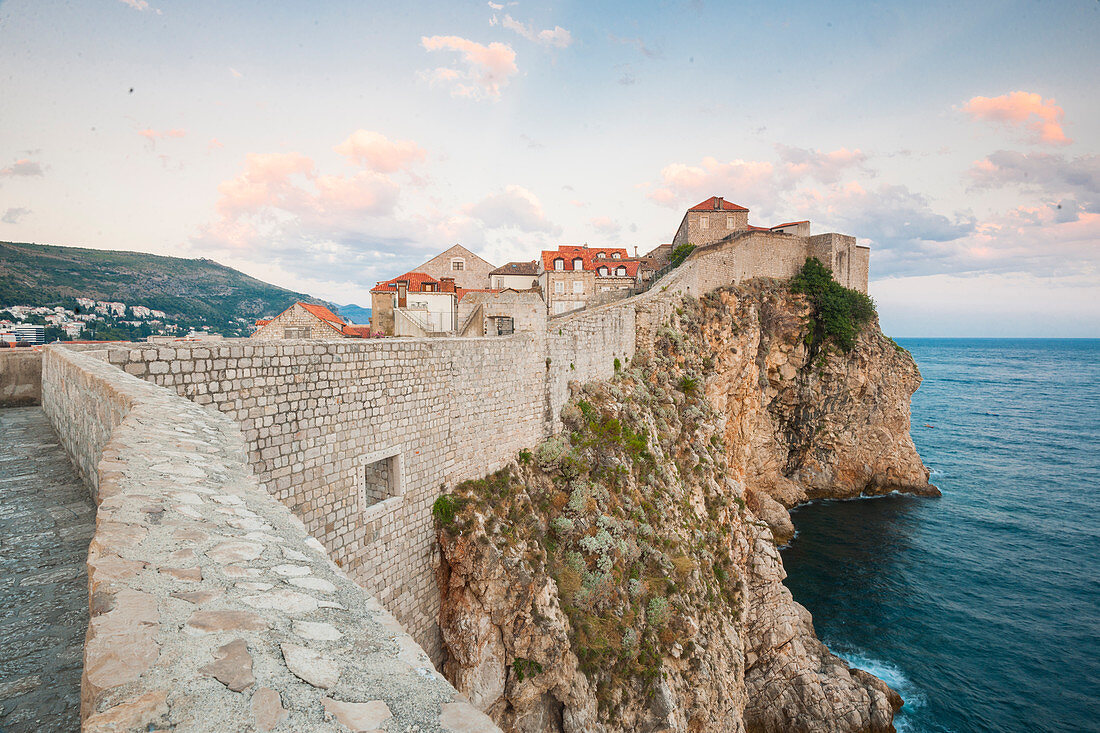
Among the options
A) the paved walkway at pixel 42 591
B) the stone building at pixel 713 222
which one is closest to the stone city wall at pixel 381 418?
the paved walkway at pixel 42 591


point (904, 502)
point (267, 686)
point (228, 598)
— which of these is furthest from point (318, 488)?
point (904, 502)

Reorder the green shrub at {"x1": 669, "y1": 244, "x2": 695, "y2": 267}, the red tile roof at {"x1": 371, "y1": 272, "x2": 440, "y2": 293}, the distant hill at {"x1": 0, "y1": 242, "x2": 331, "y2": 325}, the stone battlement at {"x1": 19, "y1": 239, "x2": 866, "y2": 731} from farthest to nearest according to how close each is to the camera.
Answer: the distant hill at {"x1": 0, "y1": 242, "x2": 331, "y2": 325}, the green shrub at {"x1": 669, "y1": 244, "x2": 695, "y2": 267}, the red tile roof at {"x1": 371, "y1": 272, "x2": 440, "y2": 293}, the stone battlement at {"x1": 19, "y1": 239, "x2": 866, "y2": 731}

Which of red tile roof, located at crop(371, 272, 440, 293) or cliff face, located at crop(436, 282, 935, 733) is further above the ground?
red tile roof, located at crop(371, 272, 440, 293)

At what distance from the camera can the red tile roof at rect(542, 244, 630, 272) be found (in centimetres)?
3338

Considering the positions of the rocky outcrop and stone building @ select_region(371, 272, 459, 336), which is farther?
the rocky outcrop

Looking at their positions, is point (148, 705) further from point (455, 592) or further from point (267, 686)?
point (455, 592)

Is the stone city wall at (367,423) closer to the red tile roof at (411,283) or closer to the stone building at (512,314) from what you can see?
the stone building at (512,314)

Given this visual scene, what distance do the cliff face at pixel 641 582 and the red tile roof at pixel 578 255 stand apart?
1064 cm

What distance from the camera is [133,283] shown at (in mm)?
66562

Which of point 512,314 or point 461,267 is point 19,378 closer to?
point 512,314

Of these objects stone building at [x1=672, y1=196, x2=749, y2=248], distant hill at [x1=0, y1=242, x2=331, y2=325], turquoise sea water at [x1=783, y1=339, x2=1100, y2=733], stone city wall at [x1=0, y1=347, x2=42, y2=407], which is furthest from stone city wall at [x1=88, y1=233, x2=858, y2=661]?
distant hill at [x1=0, y1=242, x2=331, y2=325]

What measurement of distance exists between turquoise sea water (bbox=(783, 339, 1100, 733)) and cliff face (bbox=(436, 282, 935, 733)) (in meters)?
3.12

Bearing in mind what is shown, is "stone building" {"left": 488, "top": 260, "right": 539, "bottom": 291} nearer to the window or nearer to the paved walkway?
the window

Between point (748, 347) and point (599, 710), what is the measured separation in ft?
68.2
